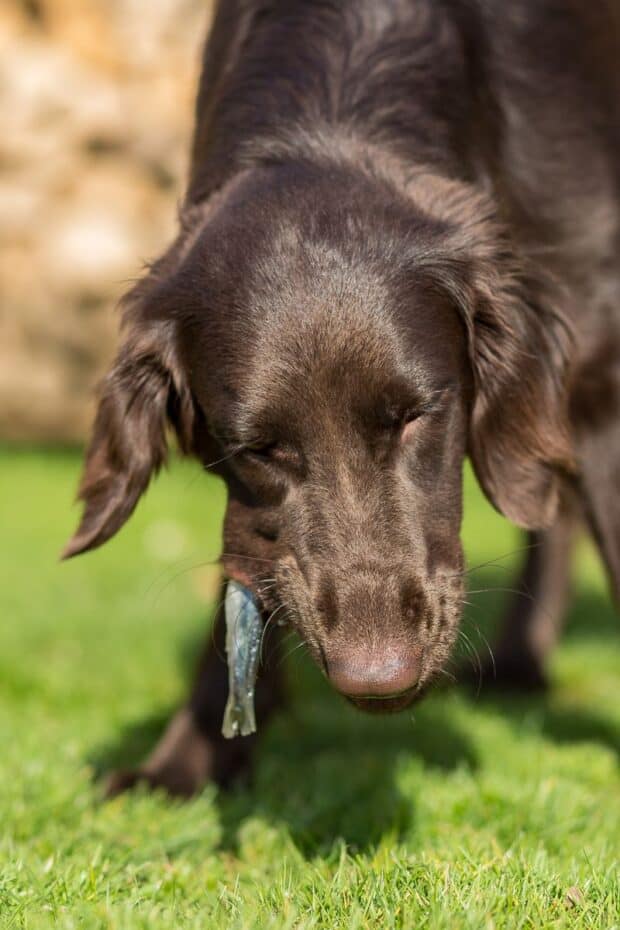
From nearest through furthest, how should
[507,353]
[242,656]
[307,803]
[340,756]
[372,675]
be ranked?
1. [372,675]
2. [242,656]
3. [507,353]
4. [307,803]
5. [340,756]

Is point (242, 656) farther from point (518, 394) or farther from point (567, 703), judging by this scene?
point (567, 703)

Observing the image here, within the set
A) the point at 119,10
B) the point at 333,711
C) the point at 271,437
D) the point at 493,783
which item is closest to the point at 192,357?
the point at 271,437

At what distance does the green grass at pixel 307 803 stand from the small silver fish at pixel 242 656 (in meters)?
0.30

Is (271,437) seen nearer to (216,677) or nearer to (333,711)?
(216,677)

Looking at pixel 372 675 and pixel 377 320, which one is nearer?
pixel 372 675

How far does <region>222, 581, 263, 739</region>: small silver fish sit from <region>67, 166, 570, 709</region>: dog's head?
1.9 inches

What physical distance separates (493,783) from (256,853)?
0.66 metres

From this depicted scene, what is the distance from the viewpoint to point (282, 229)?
8.62 feet

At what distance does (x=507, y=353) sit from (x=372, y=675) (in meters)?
0.88

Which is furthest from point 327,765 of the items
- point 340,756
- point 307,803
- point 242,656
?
point 242,656

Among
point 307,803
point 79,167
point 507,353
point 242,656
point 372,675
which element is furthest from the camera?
point 79,167

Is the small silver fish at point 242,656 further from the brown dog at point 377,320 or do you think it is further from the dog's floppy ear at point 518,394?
the dog's floppy ear at point 518,394

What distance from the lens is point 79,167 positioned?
9.03m

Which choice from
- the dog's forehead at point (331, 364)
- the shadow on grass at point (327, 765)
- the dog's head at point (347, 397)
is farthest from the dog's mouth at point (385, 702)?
the dog's forehead at point (331, 364)
